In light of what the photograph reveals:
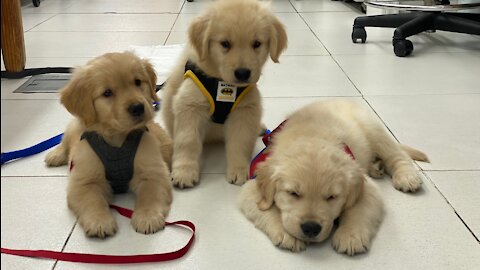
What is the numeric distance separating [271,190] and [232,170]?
46cm

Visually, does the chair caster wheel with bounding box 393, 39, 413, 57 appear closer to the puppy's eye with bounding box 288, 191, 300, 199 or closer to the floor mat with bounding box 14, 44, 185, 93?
the floor mat with bounding box 14, 44, 185, 93

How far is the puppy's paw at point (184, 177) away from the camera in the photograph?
6.21ft

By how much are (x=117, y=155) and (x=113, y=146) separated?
3 centimetres

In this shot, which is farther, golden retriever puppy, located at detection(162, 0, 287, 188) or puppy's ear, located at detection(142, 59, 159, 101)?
golden retriever puppy, located at detection(162, 0, 287, 188)

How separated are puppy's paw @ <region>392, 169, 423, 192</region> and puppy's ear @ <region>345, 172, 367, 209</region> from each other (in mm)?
344

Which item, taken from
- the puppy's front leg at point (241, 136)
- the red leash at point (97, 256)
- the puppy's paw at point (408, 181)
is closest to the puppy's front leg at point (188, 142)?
the puppy's front leg at point (241, 136)

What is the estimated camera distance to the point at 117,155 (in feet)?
5.59

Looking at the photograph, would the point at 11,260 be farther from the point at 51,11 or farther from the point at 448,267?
the point at 51,11

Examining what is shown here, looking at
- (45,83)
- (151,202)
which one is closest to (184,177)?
(151,202)

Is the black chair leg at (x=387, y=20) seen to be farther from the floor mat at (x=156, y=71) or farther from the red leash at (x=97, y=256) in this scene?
the red leash at (x=97, y=256)

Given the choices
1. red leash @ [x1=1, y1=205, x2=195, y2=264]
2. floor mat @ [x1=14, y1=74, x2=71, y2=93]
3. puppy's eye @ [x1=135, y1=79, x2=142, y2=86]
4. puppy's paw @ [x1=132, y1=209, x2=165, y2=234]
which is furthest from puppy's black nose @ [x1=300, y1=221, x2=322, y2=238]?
floor mat @ [x1=14, y1=74, x2=71, y2=93]

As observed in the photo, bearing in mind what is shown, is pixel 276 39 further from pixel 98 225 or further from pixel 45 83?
pixel 45 83

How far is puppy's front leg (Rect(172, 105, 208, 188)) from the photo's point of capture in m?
1.94

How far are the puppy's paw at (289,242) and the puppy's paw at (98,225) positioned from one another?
20.5 inches
